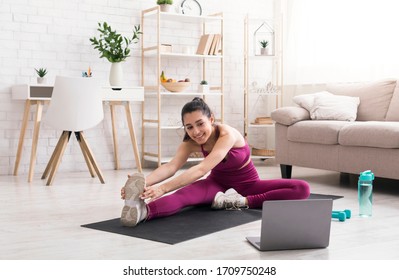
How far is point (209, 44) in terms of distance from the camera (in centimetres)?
623

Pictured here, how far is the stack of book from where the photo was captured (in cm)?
621

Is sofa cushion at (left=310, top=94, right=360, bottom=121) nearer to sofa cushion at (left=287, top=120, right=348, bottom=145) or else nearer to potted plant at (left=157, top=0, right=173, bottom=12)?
sofa cushion at (left=287, top=120, right=348, bottom=145)

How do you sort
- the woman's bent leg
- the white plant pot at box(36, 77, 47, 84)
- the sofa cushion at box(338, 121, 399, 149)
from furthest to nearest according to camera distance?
the white plant pot at box(36, 77, 47, 84), the sofa cushion at box(338, 121, 399, 149), the woman's bent leg

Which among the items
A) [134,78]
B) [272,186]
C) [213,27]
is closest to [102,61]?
[134,78]

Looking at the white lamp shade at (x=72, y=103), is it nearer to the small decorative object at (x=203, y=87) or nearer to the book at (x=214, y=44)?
the small decorative object at (x=203, y=87)

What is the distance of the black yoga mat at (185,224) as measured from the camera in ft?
9.62

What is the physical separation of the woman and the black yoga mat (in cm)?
5

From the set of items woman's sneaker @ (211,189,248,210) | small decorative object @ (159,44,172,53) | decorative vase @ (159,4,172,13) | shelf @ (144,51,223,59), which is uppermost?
decorative vase @ (159,4,172,13)

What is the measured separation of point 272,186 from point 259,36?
141 inches

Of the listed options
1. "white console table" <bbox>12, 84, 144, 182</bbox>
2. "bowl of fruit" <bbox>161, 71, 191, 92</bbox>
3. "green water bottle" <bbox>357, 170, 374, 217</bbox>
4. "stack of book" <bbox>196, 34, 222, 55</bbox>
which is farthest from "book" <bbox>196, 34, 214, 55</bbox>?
"green water bottle" <bbox>357, 170, 374, 217</bbox>

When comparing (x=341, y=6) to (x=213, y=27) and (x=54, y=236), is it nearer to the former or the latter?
(x=213, y=27)

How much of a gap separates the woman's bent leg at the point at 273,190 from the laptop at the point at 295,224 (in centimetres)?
87

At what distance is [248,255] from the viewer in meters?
2.57

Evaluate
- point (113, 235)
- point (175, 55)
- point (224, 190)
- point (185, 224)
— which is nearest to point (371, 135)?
point (224, 190)
